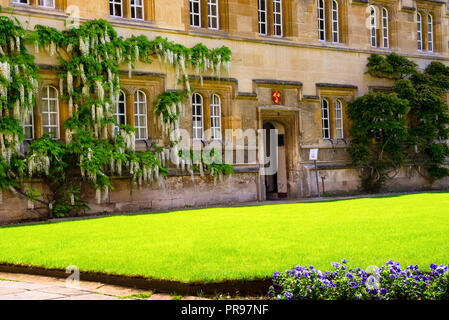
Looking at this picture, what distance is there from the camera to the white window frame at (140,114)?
17453 mm

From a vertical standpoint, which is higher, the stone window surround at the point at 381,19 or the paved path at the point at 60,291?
the stone window surround at the point at 381,19

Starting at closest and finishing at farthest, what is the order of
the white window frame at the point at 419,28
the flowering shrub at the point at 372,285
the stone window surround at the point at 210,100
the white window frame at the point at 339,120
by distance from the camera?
1. the flowering shrub at the point at 372,285
2. the stone window surround at the point at 210,100
3. the white window frame at the point at 339,120
4. the white window frame at the point at 419,28

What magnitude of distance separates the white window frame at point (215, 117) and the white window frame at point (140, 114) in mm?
2362

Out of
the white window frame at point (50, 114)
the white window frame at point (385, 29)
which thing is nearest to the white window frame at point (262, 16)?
the white window frame at point (385, 29)

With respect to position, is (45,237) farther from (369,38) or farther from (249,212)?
(369,38)

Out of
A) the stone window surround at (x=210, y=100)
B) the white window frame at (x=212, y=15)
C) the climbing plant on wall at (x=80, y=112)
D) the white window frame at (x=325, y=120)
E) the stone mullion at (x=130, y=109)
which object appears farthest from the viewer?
the white window frame at (x=325, y=120)

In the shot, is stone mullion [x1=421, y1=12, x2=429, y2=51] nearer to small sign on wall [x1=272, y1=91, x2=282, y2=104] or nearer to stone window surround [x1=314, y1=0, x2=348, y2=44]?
stone window surround [x1=314, y1=0, x2=348, y2=44]

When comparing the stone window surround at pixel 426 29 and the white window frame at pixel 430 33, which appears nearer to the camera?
the stone window surround at pixel 426 29

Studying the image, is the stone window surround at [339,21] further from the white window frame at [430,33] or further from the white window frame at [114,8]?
the white window frame at [114,8]

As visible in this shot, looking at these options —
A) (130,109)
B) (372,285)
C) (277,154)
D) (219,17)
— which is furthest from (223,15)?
(372,285)

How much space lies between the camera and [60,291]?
6156 mm

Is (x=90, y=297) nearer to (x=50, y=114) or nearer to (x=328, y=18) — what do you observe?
(x=50, y=114)
